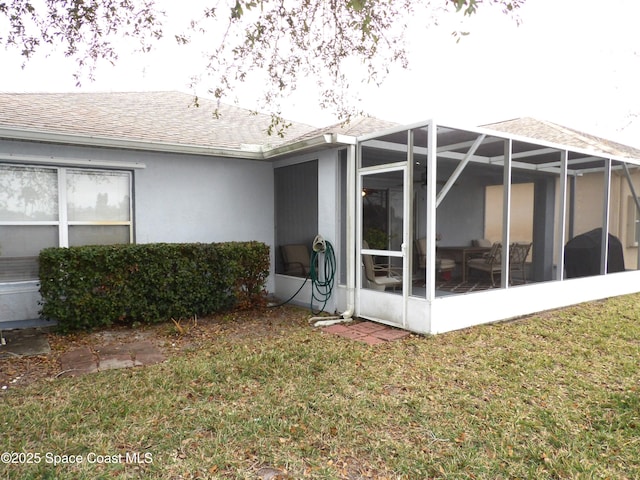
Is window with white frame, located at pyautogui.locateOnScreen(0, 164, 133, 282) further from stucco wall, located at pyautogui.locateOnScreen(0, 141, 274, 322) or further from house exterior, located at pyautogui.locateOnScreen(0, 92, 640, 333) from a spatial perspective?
stucco wall, located at pyautogui.locateOnScreen(0, 141, 274, 322)

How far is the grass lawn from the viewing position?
271cm

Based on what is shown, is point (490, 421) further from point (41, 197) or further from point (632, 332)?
point (41, 197)

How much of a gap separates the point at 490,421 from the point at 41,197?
21.1 feet

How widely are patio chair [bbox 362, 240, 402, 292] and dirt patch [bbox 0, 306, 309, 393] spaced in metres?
1.22

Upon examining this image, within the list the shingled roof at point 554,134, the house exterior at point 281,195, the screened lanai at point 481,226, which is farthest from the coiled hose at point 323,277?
the shingled roof at point 554,134

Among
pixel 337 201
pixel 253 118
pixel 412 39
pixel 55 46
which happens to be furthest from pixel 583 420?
pixel 253 118

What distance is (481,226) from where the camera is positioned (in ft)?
37.5

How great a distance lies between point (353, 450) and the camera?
2881mm

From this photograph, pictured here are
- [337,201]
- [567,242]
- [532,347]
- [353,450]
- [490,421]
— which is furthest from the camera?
[567,242]

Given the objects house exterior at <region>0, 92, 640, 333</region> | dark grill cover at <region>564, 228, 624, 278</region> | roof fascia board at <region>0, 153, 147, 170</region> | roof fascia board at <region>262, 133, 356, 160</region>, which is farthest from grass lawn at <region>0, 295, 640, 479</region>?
dark grill cover at <region>564, 228, 624, 278</region>

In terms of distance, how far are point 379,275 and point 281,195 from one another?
8.84 ft

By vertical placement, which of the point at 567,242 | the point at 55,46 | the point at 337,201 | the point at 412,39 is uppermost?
the point at 412,39

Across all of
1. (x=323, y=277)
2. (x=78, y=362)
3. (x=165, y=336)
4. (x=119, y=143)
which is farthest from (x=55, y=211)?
(x=323, y=277)

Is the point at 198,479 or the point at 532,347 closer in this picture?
the point at 198,479
